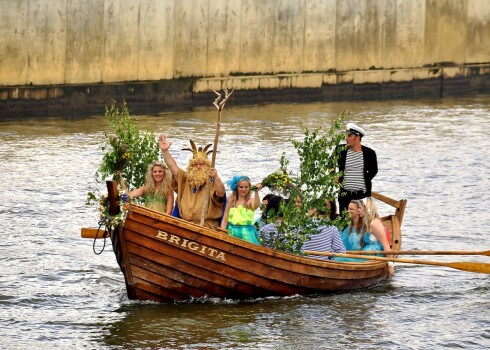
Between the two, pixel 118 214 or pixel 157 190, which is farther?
pixel 157 190

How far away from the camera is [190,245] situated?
14.4 meters

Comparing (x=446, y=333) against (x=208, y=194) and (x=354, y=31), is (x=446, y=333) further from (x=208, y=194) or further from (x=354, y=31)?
(x=354, y=31)

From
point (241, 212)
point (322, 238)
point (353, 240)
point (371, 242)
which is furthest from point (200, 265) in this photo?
point (371, 242)

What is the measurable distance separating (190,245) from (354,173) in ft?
10.7

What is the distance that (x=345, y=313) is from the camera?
1524 centimetres

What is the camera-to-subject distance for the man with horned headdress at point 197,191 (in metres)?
15.1

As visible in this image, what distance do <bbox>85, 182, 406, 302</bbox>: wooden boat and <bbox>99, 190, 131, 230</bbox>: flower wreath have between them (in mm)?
72

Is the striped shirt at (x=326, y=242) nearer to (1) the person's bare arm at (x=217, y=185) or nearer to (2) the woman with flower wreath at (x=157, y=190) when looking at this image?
(1) the person's bare arm at (x=217, y=185)

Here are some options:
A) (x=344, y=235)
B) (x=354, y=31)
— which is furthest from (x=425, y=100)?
(x=344, y=235)

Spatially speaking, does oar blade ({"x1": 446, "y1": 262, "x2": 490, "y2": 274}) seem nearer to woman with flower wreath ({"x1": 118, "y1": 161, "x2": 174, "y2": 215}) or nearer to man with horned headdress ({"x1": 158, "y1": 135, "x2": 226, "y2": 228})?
man with horned headdress ({"x1": 158, "y1": 135, "x2": 226, "y2": 228})

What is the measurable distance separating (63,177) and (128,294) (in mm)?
8409

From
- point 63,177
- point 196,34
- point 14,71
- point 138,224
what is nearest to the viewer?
point 138,224

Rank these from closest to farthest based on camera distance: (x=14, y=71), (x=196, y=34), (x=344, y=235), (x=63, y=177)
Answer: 1. (x=344, y=235)
2. (x=63, y=177)
3. (x=14, y=71)
4. (x=196, y=34)

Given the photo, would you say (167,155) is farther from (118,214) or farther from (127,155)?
(118,214)
